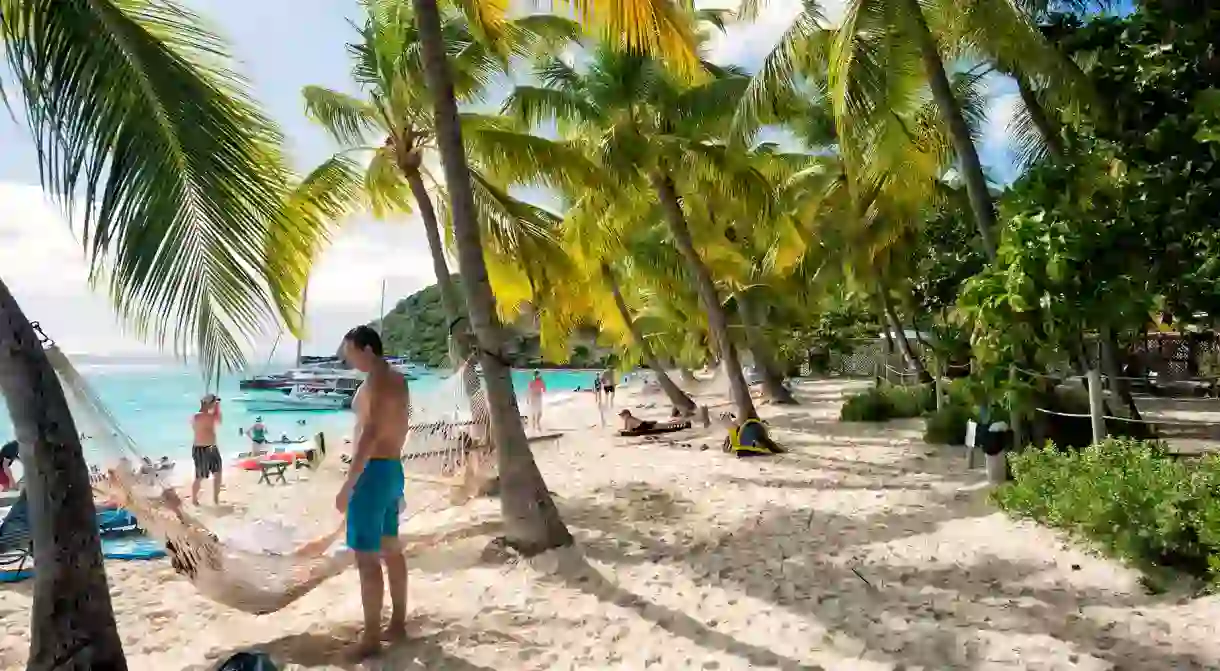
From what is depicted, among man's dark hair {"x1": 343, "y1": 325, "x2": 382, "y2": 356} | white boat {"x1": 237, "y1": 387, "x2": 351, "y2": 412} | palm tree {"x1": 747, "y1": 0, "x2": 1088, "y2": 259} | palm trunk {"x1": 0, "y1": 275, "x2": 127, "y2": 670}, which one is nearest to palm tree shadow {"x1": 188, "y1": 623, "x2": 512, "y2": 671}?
palm trunk {"x1": 0, "y1": 275, "x2": 127, "y2": 670}

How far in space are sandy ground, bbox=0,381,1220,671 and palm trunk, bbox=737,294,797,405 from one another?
31.8 feet

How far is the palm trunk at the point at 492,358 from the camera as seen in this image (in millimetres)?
4508

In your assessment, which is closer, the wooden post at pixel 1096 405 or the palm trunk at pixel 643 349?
the wooden post at pixel 1096 405

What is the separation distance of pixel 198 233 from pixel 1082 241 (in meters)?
4.56

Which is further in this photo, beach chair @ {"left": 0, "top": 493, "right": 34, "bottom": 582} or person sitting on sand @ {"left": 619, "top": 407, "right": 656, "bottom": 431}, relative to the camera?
person sitting on sand @ {"left": 619, "top": 407, "right": 656, "bottom": 431}

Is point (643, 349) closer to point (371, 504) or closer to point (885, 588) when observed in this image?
point (885, 588)

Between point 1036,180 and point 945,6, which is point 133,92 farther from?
point 945,6

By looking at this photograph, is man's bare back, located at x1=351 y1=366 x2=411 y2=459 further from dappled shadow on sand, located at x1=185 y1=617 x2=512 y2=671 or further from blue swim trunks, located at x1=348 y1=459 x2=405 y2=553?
dappled shadow on sand, located at x1=185 y1=617 x2=512 y2=671

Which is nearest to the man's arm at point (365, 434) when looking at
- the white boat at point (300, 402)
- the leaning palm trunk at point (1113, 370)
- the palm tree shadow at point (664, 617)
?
the palm tree shadow at point (664, 617)

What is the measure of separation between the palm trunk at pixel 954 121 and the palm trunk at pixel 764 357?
9170mm

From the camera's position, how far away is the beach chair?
4582 mm

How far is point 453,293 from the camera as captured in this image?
7.14m

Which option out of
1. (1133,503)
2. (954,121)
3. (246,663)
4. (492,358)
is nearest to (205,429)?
(492,358)

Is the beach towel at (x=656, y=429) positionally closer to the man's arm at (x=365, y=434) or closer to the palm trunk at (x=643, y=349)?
the palm trunk at (x=643, y=349)
